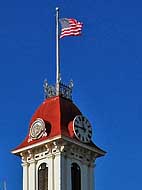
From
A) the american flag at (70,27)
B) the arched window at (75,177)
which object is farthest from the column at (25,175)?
the american flag at (70,27)

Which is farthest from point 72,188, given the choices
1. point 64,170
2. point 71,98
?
point 71,98

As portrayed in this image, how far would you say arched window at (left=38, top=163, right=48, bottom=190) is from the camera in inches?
3789

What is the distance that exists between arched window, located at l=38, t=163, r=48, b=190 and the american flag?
12802 millimetres

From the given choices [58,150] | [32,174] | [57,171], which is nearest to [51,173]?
[57,171]

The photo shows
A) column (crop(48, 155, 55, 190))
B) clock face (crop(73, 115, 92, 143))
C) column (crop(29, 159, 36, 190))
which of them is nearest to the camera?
column (crop(48, 155, 55, 190))

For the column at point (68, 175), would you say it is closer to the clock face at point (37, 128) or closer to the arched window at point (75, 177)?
the arched window at point (75, 177)

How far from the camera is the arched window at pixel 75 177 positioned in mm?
96562

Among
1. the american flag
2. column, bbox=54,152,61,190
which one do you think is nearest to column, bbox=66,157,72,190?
column, bbox=54,152,61,190

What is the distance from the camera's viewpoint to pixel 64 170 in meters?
95.8

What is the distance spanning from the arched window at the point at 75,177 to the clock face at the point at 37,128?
4.02 metres

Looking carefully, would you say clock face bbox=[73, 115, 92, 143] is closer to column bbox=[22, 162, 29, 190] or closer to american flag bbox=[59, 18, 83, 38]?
column bbox=[22, 162, 29, 190]

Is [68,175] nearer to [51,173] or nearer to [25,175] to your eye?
[51,173]

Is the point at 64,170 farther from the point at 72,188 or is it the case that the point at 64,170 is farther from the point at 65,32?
the point at 65,32

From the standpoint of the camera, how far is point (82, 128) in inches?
3861
